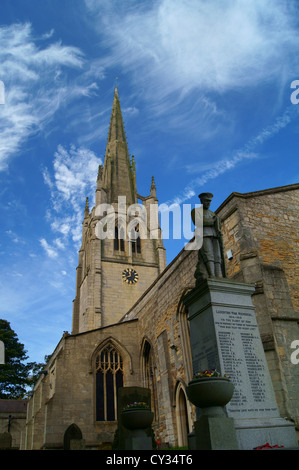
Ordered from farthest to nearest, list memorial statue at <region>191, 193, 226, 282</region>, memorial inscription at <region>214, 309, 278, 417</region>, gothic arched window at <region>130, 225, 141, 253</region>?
1. gothic arched window at <region>130, 225, 141, 253</region>
2. memorial statue at <region>191, 193, 226, 282</region>
3. memorial inscription at <region>214, 309, 278, 417</region>

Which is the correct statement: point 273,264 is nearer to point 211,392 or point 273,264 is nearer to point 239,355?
point 239,355

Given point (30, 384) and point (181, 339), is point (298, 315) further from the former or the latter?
point (30, 384)

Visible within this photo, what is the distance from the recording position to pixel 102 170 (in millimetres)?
45406

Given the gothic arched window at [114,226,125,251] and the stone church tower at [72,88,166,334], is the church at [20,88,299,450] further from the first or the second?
the gothic arched window at [114,226,125,251]

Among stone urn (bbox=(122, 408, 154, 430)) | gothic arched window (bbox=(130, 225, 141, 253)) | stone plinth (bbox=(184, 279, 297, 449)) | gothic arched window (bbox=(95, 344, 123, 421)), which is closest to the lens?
stone plinth (bbox=(184, 279, 297, 449))

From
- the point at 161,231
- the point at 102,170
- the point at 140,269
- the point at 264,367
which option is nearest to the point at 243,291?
the point at 264,367

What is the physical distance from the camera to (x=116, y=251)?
3844cm

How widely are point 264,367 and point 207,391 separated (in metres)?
1.82

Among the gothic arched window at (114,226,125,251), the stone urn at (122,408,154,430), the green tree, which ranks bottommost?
the stone urn at (122,408,154,430)

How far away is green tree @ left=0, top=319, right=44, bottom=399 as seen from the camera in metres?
40.2

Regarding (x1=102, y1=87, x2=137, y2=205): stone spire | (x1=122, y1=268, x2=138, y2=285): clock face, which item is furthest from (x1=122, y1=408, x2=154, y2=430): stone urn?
(x1=102, y1=87, x2=137, y2=205): stone spire

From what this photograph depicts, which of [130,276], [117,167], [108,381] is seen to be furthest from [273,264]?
[117,167]

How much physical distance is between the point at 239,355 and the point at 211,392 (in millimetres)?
1363
